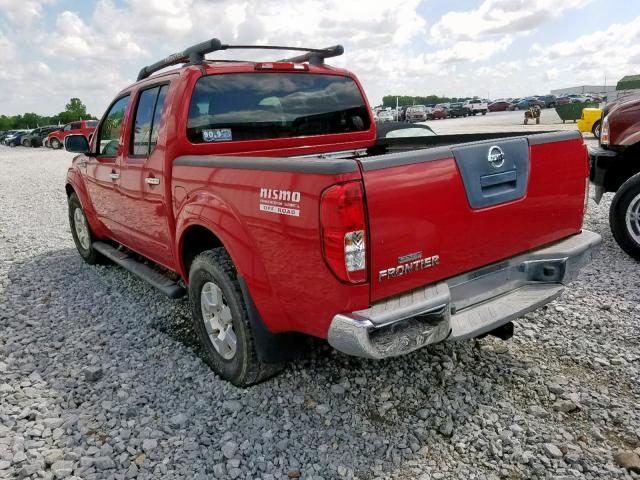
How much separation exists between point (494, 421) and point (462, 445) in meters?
0.28

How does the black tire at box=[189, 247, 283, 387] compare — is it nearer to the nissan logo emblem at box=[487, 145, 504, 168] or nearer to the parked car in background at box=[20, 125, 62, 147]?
the nissan logo emblem at box=[487, 145, 504, 168]

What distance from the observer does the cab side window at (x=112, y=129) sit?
4633 millimetres

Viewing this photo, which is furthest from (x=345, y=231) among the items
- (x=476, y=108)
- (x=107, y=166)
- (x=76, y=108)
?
(x=76, y=108)

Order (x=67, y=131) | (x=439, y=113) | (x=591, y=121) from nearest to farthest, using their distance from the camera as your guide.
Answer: (x=591, y=121)
(x=67, y=131)
(x=439, y=113)

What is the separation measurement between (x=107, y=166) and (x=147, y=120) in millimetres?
986

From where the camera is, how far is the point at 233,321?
303cm

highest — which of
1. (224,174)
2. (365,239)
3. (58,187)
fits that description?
(224,174)

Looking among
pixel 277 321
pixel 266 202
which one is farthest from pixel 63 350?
pixel 266 202

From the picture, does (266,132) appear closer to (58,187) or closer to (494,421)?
(494,421)

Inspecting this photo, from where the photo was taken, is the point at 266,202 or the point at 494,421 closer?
the point at 266,202

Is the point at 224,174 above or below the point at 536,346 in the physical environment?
above

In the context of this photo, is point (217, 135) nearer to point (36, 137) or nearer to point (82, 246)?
point (82, 246)

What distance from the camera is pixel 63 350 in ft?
12.7

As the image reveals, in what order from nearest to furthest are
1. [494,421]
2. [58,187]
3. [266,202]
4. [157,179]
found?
[266,202]
[494,421]
[157,179]
[58,187]
